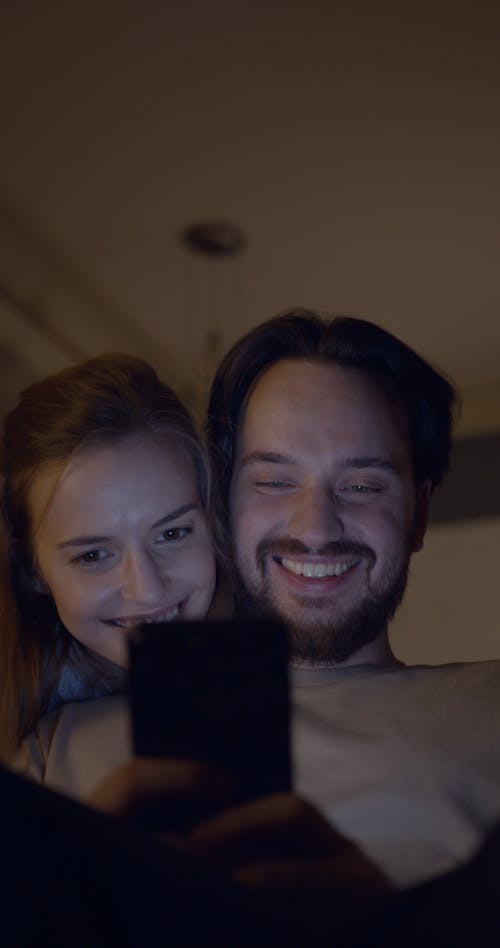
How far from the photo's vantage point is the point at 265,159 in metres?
Answer: 1.31

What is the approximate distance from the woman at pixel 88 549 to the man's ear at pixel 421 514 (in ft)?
0.56

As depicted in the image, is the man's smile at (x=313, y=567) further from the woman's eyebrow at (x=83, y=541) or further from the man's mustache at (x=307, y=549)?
the woman's eyebrow at (x=83, y=541)

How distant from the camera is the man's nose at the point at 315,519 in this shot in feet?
2.18

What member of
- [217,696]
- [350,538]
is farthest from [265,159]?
[217,696]

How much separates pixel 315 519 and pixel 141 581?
129 millimetres

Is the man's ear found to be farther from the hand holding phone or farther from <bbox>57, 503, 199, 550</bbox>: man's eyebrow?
the hand holding phone

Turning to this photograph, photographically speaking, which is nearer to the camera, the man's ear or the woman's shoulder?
the woman's shoulder

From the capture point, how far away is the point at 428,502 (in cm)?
77

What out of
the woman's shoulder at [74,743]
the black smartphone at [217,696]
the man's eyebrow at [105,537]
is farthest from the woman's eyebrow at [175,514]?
the black smartphone at [217,696]

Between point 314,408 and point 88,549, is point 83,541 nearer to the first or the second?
point 88,549

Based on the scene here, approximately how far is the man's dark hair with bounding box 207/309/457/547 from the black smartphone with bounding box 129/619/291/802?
30 cm

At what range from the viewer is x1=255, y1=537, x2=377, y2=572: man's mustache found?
0.67m

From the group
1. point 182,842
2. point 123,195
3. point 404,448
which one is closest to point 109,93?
point 123,195

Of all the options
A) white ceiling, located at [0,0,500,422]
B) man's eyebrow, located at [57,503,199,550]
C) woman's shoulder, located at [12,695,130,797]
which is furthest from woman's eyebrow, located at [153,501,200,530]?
white ceiling, located at [0,0,500,422]
